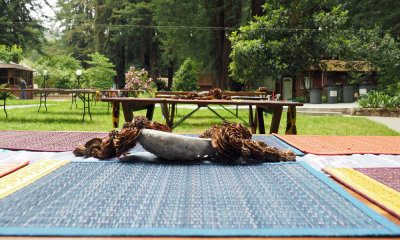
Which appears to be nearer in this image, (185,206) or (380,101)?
(185,206)

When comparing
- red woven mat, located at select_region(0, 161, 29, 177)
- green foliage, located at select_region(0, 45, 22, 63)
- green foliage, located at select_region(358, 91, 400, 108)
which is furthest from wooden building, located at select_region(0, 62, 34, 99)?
red woven mat, located at select_region(0, 161, 29, 177)

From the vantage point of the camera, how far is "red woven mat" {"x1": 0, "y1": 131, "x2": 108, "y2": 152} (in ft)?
6.64

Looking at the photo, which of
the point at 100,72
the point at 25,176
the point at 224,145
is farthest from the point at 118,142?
the point at 100,72

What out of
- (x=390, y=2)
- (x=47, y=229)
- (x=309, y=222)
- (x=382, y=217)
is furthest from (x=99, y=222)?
(x=390, y=2)

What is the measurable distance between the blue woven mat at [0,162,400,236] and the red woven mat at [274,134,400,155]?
0.69 metres

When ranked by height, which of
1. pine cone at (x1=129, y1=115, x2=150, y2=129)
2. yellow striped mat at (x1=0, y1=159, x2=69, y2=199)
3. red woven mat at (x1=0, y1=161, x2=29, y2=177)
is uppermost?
pine cone at (x1=129, y1=115, x2=150, y2=129)

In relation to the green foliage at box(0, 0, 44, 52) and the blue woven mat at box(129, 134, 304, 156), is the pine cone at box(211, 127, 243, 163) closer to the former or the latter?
the blue woven mat at box(129, 134, 304, 156)

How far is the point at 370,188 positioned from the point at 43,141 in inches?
86.6

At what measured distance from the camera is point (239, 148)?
1591 millimetres

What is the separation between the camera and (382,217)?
3.12 ft

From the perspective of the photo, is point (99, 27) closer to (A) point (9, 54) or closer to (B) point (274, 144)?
(A) point (9, 54)

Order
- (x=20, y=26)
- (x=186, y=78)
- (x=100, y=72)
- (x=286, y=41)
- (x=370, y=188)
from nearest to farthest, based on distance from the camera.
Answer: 1. (x=370, y=188)
2. (x=286, y=41)
3. (x=186, y=78)
4. (x=100, y=72)
5. (x=20, y=26)

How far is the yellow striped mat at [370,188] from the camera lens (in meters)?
1.05

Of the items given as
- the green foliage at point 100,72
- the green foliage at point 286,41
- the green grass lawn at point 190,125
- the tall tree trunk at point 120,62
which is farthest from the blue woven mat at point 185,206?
the tall tree trunk at point 120,62
